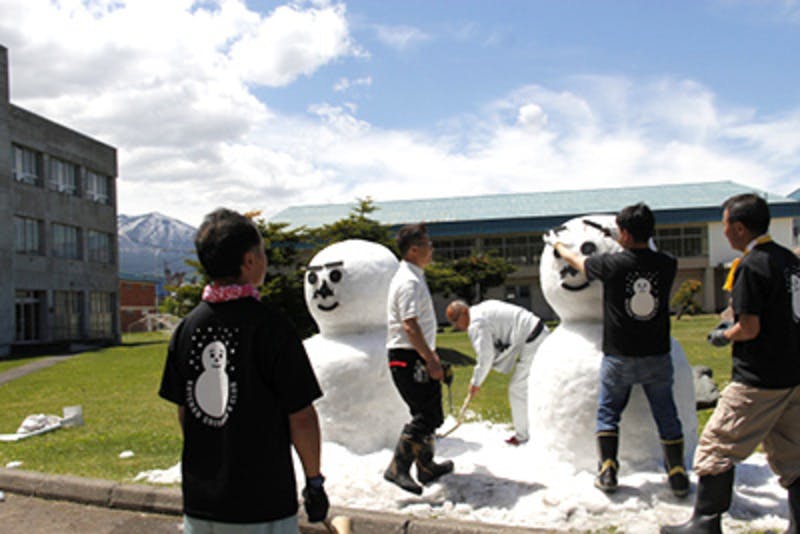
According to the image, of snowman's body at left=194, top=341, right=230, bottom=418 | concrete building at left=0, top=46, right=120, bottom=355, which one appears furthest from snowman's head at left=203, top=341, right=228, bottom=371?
concrete building at left=0, top=46, right=120, bottom=355

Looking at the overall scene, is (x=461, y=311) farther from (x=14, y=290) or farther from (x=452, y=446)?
(x=14, y=290)

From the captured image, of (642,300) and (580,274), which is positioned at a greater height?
(580,274)

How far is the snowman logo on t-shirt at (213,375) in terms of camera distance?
8.19 feet

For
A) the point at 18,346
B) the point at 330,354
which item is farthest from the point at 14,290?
the point at 330,354

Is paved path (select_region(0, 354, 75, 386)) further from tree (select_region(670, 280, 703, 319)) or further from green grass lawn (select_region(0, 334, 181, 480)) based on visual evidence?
tree (select_region(670, 280, 703, 319))

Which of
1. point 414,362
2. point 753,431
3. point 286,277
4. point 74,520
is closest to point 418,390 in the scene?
point 414,362

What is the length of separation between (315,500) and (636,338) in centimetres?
254

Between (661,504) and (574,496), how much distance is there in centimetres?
53

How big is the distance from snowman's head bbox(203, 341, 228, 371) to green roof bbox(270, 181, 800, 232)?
37566 millimetres

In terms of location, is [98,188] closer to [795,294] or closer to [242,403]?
[242,403]

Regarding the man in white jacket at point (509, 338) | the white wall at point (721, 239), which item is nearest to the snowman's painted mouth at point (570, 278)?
the man in white jacket at point (509, 338)

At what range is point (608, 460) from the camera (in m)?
4.32

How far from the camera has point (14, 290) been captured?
27.3m

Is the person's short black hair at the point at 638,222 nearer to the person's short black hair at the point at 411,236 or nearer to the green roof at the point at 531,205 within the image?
the person's short black hair at the point at 411,236
